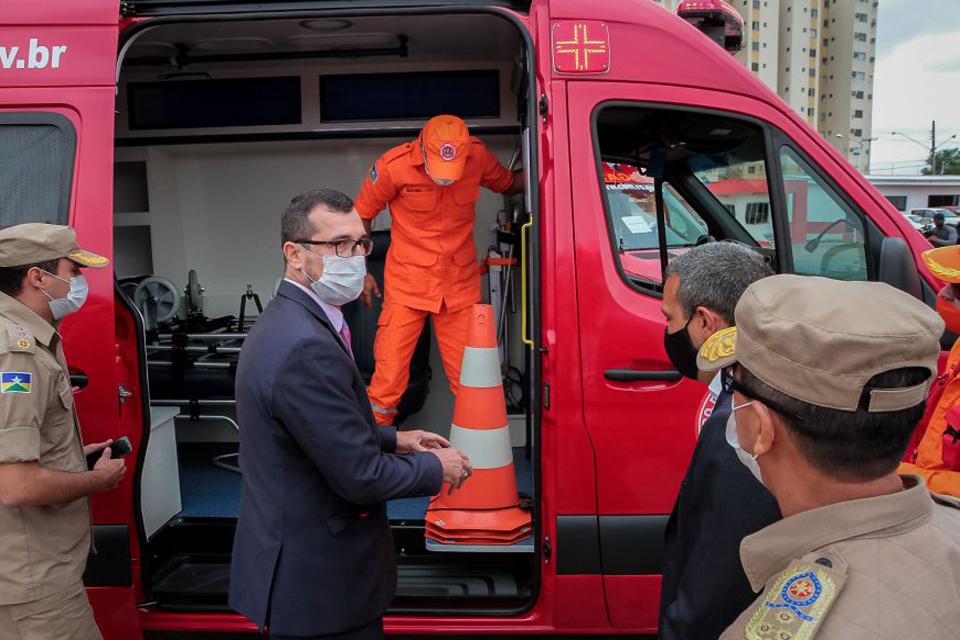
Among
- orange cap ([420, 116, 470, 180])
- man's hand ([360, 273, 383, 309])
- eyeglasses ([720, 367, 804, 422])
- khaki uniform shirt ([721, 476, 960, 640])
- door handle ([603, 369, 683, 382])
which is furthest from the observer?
man's hand ([360, 273, 383, 309])

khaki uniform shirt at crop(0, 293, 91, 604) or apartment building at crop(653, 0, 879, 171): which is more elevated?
apartment building at crop(653, 0, 879, 171)

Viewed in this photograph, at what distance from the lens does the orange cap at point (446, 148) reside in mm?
3473

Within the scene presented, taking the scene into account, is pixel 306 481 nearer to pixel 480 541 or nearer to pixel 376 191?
pixel 480 541

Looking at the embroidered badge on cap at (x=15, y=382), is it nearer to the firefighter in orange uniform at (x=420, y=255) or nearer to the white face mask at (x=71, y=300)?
the white face mask at (x=71, y=300)

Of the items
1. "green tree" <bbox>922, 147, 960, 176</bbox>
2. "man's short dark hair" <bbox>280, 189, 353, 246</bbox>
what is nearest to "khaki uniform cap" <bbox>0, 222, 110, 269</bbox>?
"man's short dark hair" <bbox>280, 189, 353, 246</bbox>

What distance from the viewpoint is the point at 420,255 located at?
380cm

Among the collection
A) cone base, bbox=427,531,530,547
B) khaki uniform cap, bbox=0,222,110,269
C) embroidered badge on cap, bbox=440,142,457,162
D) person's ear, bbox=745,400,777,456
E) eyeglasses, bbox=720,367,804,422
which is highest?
embroidered badge on cap, bbox=440,142,457,162

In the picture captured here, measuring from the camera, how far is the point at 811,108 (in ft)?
169

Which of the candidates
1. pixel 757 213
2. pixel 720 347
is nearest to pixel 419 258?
pixel 757 213

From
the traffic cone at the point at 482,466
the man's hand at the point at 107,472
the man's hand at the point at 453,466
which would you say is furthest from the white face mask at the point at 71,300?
the traffic cone at the point at 482,466

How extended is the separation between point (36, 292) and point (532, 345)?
1542mm

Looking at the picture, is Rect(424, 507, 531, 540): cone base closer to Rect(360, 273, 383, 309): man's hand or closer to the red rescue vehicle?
the red rescue vehicle

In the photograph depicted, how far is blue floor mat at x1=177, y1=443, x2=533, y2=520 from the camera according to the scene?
3.34 meters

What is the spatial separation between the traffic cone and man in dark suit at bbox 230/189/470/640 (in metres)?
1.09
